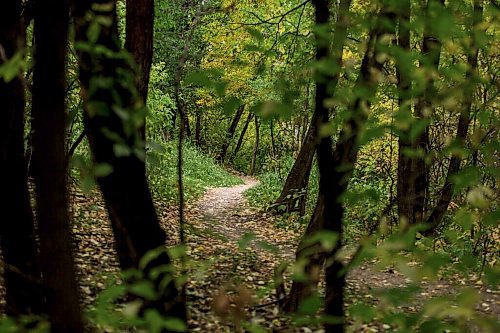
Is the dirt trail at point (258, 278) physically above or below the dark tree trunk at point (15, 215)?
below

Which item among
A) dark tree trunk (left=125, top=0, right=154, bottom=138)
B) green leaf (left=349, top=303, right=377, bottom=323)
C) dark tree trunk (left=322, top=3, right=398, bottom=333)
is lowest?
green leaf (left=349, top=303, right=377, bottom=323)

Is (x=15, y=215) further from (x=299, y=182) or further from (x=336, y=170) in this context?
(x=299, y=182)

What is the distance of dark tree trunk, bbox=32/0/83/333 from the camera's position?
1371mm

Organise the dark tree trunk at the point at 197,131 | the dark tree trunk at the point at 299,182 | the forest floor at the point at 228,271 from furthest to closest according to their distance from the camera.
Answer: the dark tree trunk at the point at 197,131
the dark tree trunk at the point at 299,182
the forest floor at the point at 228,271

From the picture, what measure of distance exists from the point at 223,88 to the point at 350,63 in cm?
62

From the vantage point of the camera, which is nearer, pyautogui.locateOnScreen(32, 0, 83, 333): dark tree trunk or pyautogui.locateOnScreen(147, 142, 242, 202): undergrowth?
pyautogui.locateOnScreen(32, 0, 83, 333): dark tree trunk

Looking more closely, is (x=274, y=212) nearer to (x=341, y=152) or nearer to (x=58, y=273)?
(x=341, y=152)

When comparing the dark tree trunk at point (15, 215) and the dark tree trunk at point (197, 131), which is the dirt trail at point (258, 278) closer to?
the dark tree trunk at point (15, 215)

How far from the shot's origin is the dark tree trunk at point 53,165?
1371mm

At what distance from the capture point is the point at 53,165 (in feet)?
4.50

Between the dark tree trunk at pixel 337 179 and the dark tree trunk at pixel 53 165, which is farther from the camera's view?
the dark tree trunk at pixel 337 179

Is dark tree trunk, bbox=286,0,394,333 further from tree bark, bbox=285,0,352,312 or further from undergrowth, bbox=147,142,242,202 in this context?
undergrowth, bbox=147,142,242,202

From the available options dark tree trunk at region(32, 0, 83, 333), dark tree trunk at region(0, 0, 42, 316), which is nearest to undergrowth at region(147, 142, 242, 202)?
dark tree trunk at region(32, 0, 83, 333)

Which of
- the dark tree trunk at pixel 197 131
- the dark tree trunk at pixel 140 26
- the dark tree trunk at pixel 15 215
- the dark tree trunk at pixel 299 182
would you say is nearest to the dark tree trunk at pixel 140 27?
the dark tree trunk at pixel 140 26
